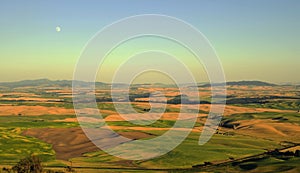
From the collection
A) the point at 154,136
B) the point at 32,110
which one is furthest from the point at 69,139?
the point at 32,110

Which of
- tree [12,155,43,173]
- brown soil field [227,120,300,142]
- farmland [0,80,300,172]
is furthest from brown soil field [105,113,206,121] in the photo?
tree [12,155,43,173]

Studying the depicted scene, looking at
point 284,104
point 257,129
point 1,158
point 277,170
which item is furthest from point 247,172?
point 284,104

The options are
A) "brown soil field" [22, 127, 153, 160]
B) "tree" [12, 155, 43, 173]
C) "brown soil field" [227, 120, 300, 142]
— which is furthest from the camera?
"brown soil field" [227, 120, 300, 142]

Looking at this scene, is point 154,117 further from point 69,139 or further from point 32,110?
point 32,110

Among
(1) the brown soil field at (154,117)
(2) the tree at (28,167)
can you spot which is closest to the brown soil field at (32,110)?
(1) the brown soil field at (154,117)

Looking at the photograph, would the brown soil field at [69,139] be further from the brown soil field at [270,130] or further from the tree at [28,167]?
the brown soil field at [270,130]

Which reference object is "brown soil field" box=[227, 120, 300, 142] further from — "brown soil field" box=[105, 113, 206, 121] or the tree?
the tree
